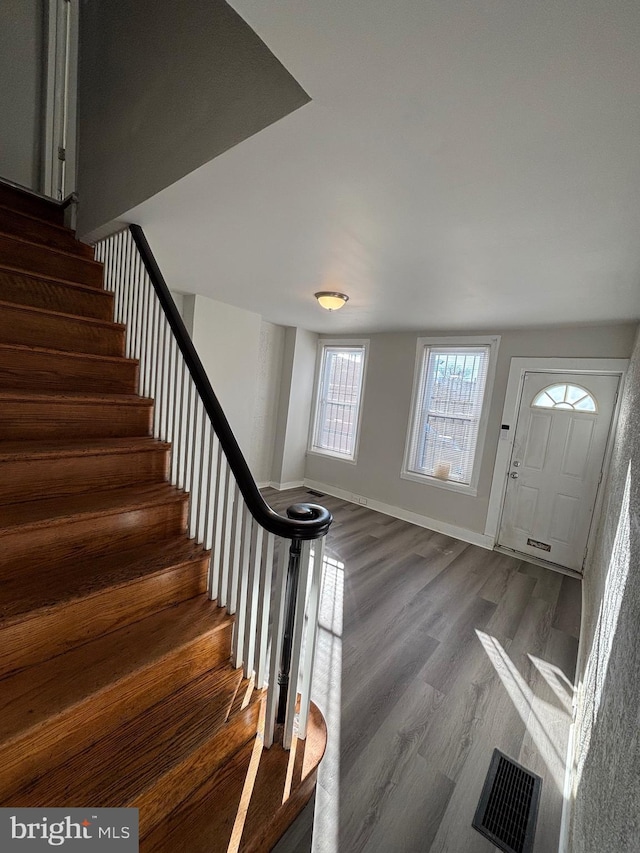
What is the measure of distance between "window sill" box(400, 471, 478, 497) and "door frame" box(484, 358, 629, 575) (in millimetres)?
241

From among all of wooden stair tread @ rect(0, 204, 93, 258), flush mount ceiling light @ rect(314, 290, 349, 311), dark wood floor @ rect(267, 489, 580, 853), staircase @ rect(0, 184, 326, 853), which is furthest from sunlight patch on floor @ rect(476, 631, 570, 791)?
wooden stair tread @ rect(0, 204, 93, 258)

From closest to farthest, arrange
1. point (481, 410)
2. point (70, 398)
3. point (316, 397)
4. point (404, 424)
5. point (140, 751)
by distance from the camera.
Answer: point (140, 751)
point (70, 398)
point (481, 410)
point (404, 424)
point (316, 397)

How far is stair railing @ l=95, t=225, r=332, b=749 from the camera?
4.29 feet

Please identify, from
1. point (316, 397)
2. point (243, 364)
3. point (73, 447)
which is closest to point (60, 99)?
point (243, 364)

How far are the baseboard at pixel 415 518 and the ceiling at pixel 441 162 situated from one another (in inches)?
104

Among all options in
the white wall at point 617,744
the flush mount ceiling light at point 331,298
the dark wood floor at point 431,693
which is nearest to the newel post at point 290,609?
the dark wood floor at point 431,693

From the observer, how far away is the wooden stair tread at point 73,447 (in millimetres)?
1484

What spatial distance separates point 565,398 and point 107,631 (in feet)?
13.8

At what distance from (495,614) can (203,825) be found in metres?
2.44

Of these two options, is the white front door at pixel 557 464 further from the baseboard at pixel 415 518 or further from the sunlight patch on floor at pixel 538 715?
the sunlight patch on floor at pixel 538 715

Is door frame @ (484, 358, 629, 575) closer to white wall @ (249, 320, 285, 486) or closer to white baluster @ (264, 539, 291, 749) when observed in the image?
white wall @ (249, 320, 285, 486)

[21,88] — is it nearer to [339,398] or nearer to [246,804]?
[339,398]

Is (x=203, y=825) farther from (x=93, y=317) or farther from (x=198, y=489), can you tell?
(x=93, y=317)

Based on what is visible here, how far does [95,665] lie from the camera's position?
1.19 metres
